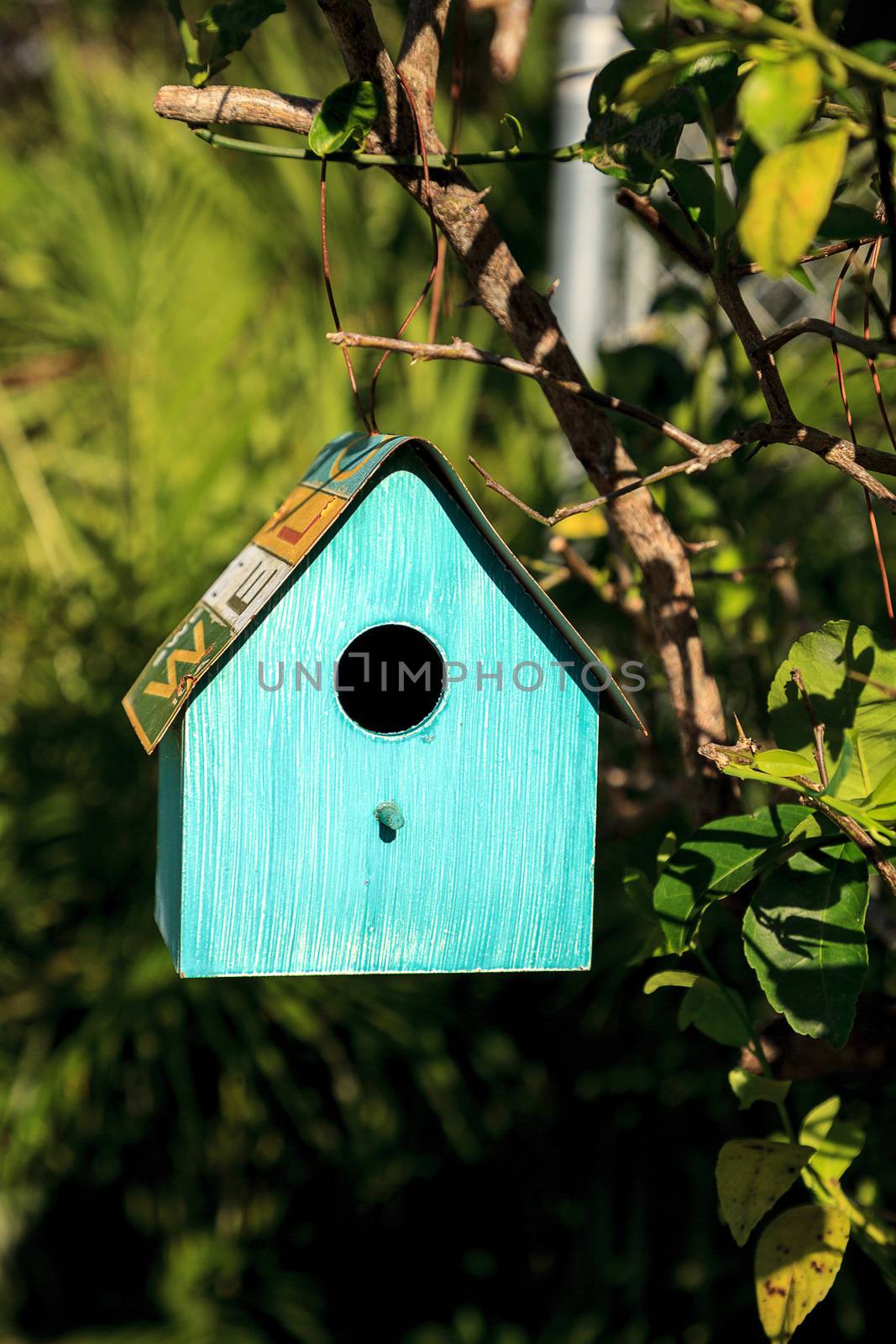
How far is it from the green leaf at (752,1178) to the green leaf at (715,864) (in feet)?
0.45

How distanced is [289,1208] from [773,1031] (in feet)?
4.15

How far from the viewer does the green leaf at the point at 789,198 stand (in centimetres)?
39

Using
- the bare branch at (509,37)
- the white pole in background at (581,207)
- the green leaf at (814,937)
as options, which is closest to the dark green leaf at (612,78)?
the bare branch at (509,37)

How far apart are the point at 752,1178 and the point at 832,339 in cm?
42

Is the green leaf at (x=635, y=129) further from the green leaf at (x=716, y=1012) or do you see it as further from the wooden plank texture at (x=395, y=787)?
the green leaf at (x=716, y=1012)

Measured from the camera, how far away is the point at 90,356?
6.36 ft

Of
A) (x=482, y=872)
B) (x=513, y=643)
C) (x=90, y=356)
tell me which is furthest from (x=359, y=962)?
(x=90, y=356)

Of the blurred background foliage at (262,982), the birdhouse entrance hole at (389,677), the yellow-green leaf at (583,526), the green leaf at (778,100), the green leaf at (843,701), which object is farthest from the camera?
the blurred background foliage at (262,982)

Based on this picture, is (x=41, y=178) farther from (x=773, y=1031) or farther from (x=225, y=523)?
(x=773, y=1031)

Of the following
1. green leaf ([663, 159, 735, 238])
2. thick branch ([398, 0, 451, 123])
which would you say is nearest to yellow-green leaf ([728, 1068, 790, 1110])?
green leaf ([663, 159, 735, 238])

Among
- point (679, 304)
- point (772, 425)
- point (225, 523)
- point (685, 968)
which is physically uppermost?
point (225, 523)

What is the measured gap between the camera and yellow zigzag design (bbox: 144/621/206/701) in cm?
66

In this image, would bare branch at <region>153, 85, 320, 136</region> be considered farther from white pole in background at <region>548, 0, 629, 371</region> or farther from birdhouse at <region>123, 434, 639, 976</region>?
white pole in background at <region>548, 0, 629, 371</region>

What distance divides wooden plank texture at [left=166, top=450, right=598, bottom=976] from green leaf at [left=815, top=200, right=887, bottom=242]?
253 millimetres
